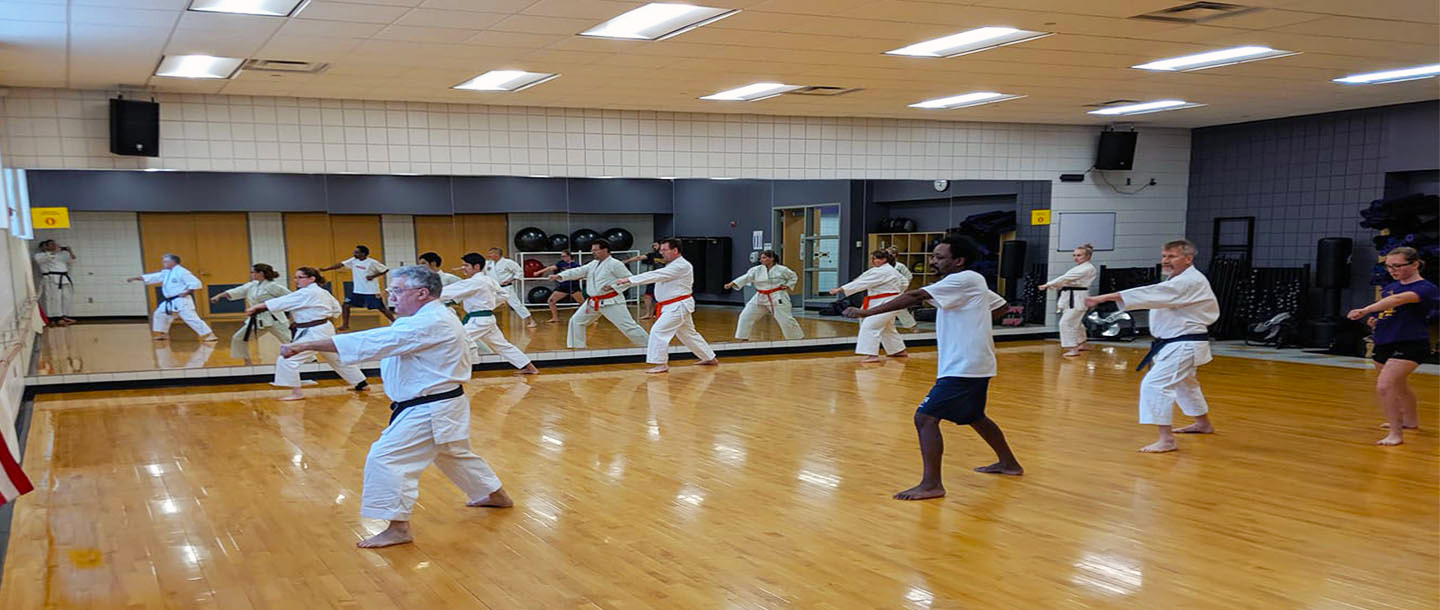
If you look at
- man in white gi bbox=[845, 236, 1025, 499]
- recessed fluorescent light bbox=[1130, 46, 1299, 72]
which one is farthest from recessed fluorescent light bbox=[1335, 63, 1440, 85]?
man in white gi bbox=[845, 236, 1025, 499]

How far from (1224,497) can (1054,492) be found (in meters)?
0.79

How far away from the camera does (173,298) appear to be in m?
8.30

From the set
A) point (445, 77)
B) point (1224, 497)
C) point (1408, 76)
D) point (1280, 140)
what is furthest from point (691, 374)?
point (1280, 140)

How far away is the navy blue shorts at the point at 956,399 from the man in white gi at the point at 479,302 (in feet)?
15.2

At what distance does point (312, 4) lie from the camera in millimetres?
5004

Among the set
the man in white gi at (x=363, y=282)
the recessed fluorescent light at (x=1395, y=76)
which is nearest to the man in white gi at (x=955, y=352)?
the recessed fluorescent light at (x=1395, y=76)

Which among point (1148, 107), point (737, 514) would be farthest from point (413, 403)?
point (1148, 107)

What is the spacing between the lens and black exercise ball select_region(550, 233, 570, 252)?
9570 millimetres

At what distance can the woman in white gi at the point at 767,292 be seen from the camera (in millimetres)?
10367

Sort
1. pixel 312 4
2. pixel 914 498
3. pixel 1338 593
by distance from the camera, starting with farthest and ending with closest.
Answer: pixel 312 4
pixel 914 498
pixel 1338 593

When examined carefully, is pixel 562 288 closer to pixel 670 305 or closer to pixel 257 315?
pixel 670 305

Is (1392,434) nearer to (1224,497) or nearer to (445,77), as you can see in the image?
(1224,497)

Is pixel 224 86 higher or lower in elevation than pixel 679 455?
higher

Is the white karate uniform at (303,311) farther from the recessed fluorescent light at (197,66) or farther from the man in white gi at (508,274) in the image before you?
the man in white gi at (508,274)
